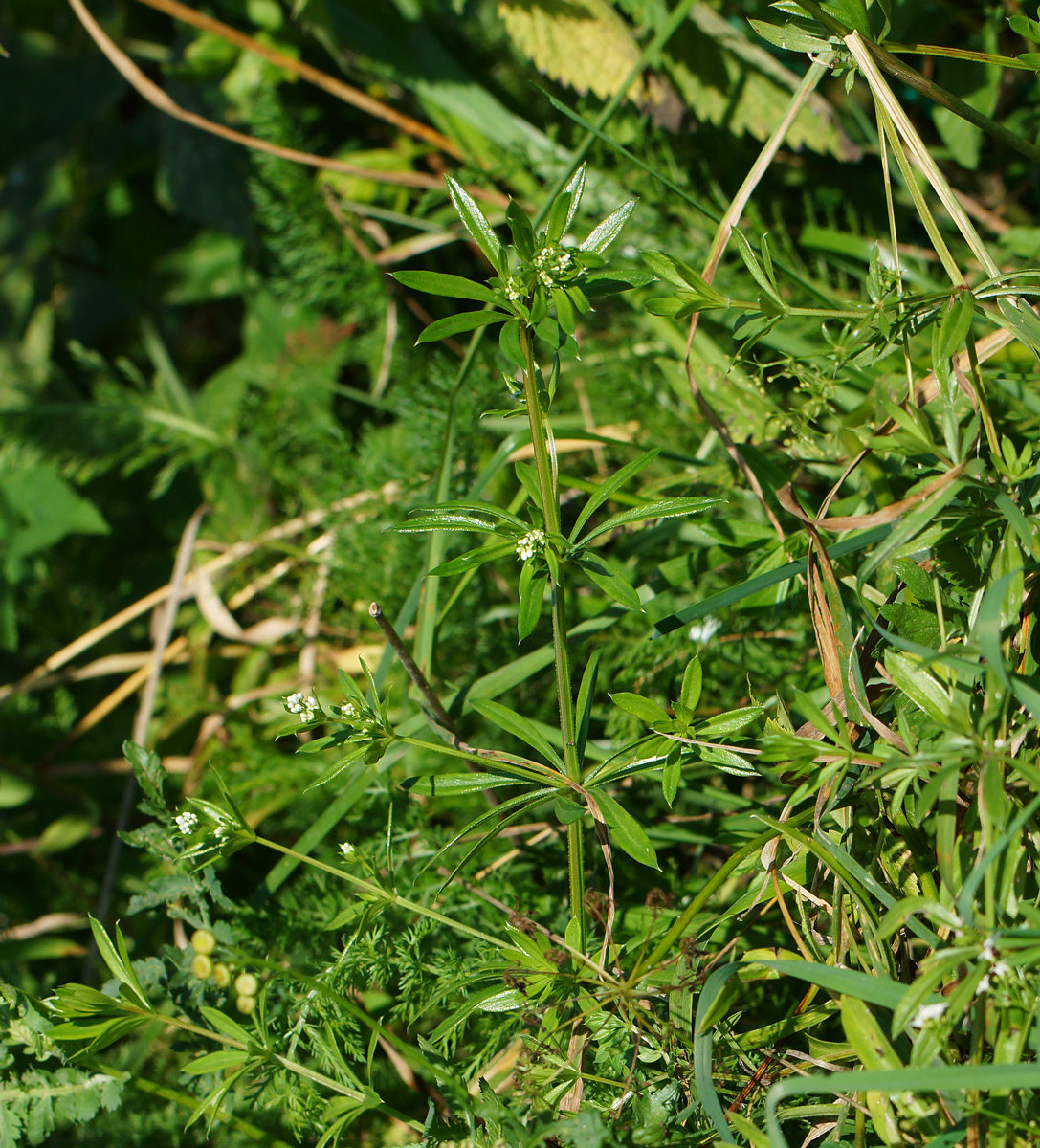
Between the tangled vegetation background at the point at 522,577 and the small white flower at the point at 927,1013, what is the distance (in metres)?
0.01

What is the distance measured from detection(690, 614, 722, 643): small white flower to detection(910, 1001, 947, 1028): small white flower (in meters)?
0.54

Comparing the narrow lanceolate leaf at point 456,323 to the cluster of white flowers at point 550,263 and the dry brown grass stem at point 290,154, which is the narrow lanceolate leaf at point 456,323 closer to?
the cluster of white flowers at point 550,263

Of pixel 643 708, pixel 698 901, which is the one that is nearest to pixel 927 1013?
pixel 698 901

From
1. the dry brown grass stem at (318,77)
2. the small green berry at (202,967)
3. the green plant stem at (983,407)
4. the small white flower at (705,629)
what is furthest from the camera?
the dry brown grass stem at (318,77)

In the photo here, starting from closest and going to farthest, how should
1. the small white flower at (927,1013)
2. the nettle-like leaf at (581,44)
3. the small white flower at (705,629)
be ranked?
the small white flower at (927,1013) < the small white flower at (705,629) < the nettle-like leaf at (581,44)

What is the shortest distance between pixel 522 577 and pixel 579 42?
1236mm

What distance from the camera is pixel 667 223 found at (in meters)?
1.64

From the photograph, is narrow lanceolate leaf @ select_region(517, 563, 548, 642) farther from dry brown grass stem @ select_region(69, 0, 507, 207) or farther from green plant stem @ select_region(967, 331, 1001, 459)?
dry brown grass stem @ select_region(69, 0, 507, 207)

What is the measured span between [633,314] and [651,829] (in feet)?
3.26

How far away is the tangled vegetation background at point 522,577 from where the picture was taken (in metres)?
0.81

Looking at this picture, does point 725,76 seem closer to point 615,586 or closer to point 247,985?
point 615,586

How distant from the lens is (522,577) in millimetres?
816

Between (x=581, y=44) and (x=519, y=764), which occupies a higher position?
(x=581, y=44)

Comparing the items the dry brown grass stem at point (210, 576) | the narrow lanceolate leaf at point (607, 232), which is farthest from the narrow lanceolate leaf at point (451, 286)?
the dry brown grass stem at point (210, 576)
